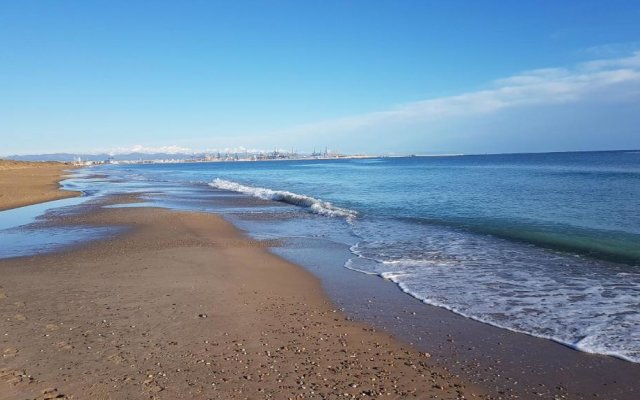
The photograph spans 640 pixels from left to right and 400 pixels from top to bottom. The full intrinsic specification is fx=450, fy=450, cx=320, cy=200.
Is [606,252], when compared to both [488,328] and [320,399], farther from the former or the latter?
[320,399]

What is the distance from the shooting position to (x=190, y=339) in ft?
20.2

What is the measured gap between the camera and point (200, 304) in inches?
308

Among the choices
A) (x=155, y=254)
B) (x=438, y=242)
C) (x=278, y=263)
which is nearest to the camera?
(x=278, y=263)

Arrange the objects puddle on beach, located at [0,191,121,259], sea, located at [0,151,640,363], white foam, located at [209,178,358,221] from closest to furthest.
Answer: sea, located at [0,151,640,363] → puddle on beach, located at [0,191,121,259] → white foam, located at [209,178,358,221]

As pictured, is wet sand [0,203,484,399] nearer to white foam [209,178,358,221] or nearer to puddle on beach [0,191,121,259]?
puddle on beach [0,191,121,259]

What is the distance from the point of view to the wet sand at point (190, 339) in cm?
484

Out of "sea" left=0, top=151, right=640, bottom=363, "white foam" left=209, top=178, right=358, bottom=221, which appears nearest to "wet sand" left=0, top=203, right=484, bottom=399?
"sea" left=0, top=151, right=640, bottom=363

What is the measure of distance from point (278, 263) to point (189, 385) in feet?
22.0

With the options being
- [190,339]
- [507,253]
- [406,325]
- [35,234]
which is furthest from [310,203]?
[190,339]

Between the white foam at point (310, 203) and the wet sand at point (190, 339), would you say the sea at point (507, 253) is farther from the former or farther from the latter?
the wet sand at point (190, 339)

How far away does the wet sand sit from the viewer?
Answer: 4.84m

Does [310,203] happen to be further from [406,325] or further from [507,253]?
[406,325]

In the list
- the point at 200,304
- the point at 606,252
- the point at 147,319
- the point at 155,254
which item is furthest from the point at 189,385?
the point at 606,252

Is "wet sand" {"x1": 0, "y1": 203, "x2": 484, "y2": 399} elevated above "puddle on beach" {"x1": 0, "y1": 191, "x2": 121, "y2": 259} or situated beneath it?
elevated above
